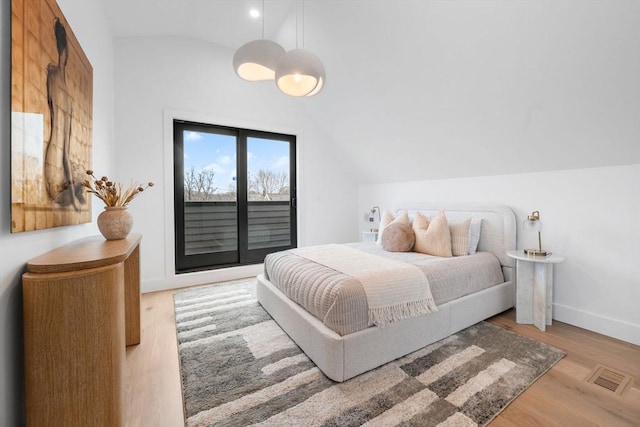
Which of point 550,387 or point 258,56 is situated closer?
point 550,387

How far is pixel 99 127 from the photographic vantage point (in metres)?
2.30

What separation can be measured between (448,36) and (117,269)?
2.66 m

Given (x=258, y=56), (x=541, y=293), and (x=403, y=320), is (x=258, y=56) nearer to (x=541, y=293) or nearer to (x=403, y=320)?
(x=403, y=320)

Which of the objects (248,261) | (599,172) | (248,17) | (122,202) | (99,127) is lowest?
(248,261)

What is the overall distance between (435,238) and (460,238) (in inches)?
10.4

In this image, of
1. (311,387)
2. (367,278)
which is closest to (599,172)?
(367,278)

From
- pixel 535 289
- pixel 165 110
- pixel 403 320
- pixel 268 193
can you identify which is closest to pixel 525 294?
pixel 535 289

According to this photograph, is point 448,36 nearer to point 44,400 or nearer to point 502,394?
point 502,394

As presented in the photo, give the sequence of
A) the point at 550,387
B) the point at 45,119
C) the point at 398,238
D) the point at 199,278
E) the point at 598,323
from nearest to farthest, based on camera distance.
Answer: the point at 45,119 → the point at 550,387 → the point at 598,323 → the point at 398,238 → the point at 199,278

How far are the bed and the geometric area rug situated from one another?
0.07 metres

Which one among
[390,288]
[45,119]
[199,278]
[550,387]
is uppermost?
[45,119]

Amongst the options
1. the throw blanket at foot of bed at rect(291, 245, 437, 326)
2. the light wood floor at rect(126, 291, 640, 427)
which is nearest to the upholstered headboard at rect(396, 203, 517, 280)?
the light wood floor at rect(126, 291, 640, 427)

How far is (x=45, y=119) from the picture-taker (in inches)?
47.7

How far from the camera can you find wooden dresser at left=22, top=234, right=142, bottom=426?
3.07ft
